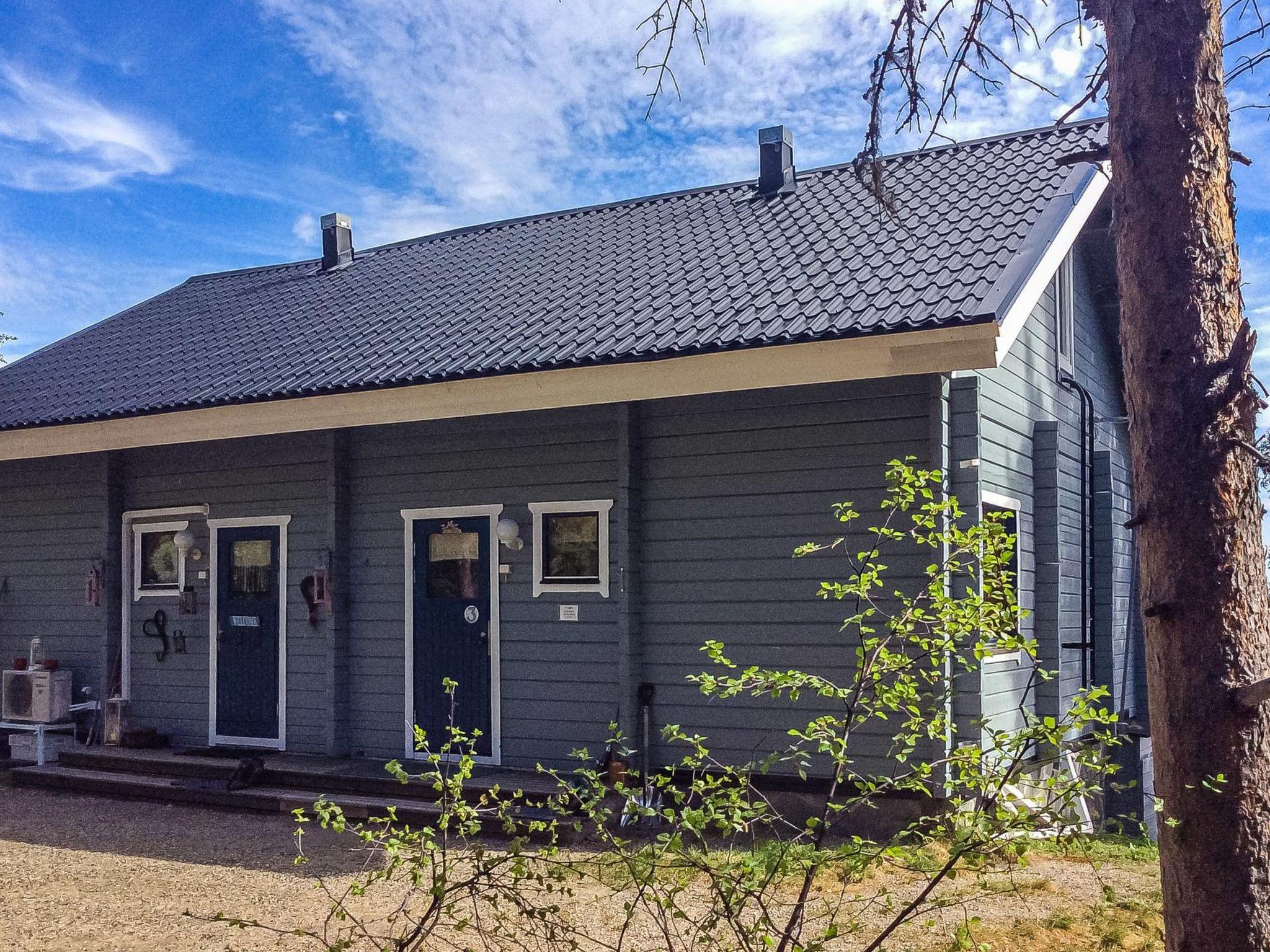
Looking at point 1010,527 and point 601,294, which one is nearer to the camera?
point 1010,527

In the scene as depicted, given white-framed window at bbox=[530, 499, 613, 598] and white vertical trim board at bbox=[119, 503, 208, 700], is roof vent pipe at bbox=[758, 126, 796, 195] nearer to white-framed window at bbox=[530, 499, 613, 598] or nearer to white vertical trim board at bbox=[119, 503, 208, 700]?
white-framed window at bbox=[530, 499, 613, 598]

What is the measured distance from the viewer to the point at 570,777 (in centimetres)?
875

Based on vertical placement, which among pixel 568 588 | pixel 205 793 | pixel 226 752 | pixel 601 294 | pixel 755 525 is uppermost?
pixel 601 294

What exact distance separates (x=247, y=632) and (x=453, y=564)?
8.00 ft

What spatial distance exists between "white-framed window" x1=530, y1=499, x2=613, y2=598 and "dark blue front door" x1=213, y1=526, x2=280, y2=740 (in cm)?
284

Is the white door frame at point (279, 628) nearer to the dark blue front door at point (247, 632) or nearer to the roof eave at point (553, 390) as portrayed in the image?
the dark blue front door at point (247, 632)

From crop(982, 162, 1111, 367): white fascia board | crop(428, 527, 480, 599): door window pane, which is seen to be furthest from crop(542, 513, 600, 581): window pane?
crop(982, 162, 1111, 367): white fascia board

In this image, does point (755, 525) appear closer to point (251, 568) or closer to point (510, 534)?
point (510, 534)

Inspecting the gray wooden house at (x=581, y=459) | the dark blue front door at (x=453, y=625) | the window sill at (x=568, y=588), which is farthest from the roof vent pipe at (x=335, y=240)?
the window sill at (x=568, y=588)

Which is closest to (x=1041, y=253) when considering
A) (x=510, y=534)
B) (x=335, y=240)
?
(x=510, y=534)

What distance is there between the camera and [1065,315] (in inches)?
427

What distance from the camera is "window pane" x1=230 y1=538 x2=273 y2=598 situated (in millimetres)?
10680

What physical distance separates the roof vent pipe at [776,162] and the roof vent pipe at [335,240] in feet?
17.3

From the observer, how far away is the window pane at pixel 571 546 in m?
8.94
